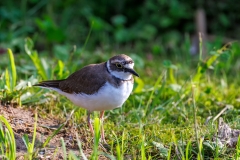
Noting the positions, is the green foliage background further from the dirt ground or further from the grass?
the dirt ground

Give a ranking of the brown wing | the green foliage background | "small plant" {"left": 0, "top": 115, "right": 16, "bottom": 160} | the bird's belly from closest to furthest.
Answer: "small plant" {"left": 0, "top": 115, "right": 16, "bottom": 160} < the bird's belly < the brown wing < the green foliage background

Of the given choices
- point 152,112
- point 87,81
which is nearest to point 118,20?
point 152,112

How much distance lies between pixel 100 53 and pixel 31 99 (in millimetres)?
2269

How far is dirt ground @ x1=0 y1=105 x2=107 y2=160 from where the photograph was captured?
4008mm

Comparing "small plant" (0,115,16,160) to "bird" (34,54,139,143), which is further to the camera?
"bird" (34,54,139,143)

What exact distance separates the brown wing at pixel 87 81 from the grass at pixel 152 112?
0.34 metres

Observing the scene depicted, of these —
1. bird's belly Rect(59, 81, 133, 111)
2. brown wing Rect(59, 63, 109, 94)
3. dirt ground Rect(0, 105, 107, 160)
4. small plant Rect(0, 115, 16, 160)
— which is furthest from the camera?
brown wing Rect(59, 63, 109, 94)

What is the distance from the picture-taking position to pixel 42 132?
4.46m

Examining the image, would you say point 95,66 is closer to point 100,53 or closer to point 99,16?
point 100,53

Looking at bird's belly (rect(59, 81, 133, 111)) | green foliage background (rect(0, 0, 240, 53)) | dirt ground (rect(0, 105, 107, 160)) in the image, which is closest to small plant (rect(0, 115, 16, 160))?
dirt ground (rect(0, 105, 107, 160))

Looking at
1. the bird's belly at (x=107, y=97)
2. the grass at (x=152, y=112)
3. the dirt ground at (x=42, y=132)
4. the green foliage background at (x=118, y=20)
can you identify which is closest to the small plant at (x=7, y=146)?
the grass at (x=152, y=112)

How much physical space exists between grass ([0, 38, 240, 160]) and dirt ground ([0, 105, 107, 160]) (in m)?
0.07

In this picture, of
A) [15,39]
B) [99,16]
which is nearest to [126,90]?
[15,39]

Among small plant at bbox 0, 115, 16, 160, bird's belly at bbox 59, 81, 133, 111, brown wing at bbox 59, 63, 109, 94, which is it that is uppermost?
brown wing at bbox 59, 63, 109, 94
